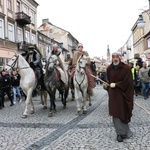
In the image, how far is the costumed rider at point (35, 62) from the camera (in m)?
10.7

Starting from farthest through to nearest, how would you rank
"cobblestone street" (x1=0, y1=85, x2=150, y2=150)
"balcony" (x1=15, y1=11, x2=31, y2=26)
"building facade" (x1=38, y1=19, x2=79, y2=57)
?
1. "building facade" (x1=38, y1=19, x2=79, y2=57)
2. "balcony" (x1=15, y1=11, x2=31, y2=26)
3. "cobblestone street" (x1=0, y1=85, x2=150, y2=150)

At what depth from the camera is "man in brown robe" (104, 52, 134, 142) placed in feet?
19.8

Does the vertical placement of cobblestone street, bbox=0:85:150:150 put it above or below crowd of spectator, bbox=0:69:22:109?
below

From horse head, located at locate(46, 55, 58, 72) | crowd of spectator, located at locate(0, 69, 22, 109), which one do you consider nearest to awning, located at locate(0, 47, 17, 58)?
crowd of spectator, located at locate(0, 69, 22, 109)

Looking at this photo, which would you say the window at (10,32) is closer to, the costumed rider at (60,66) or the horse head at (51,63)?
the costumed rider at (60,66)

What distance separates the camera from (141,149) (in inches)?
213

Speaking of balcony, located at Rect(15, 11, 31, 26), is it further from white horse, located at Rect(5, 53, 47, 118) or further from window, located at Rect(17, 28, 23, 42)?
white horse, located at Rect(5, 53, 47, 118)

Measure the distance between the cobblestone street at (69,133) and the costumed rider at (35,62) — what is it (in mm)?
1660

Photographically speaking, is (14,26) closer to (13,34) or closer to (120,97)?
(13,34)

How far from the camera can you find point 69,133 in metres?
6.95

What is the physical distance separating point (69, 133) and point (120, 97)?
5.71ft

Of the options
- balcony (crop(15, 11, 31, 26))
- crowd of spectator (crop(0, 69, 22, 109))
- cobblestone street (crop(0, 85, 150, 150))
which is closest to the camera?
cobblestone street (crop(0, 85, 150, 150))

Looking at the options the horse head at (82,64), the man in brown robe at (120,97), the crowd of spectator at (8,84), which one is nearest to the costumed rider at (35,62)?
the horse head at (82,64)

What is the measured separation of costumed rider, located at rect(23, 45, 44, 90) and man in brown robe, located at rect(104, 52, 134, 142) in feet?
16.5
